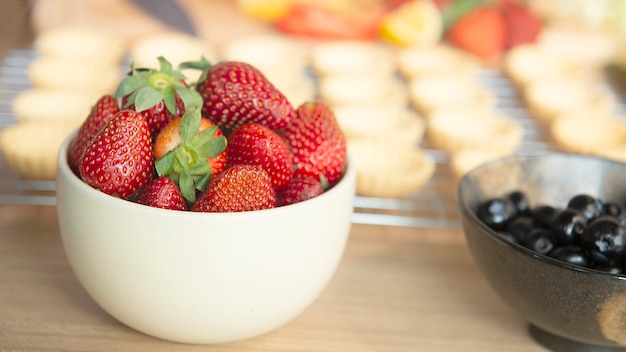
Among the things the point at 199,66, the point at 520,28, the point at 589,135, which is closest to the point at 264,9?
the point at 520,28

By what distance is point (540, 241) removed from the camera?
0.69 meters

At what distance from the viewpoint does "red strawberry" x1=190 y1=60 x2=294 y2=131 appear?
672 mm

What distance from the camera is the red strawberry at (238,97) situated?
2.20 ft

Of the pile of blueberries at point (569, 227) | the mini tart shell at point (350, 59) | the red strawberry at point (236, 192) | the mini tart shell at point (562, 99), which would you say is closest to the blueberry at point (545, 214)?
the pile of blueberries at point (569, 227)

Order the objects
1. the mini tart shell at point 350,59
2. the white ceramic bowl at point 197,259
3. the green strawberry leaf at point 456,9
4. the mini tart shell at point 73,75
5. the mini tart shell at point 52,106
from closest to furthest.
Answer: the white ceramic bowl at point 197,259
the mini tart shell at point 52,106
the mini tart shell at point 73,75
the mini tart shell at point 350,59
the green strawberry leaf at point 456,9

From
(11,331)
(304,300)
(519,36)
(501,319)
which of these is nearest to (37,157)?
(11,331)

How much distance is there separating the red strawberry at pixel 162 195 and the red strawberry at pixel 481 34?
1166 millimetres

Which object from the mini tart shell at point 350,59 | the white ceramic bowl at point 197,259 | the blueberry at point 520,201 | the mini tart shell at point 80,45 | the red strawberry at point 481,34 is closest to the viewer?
the white ceramic bowl at point 197,259

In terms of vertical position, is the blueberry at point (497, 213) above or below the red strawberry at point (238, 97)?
below

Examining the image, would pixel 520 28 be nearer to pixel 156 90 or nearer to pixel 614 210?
pixel 614 210

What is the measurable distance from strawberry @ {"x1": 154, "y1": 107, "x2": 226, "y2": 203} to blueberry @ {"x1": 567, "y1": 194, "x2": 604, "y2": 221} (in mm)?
359

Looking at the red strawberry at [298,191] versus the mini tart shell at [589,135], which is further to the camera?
the mini tart shell at [589,135]

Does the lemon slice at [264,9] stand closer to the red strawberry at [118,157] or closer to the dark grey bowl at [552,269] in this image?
the dark grey bowl at [552,269]

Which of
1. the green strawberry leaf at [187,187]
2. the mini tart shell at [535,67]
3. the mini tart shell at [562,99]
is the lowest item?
the mini tart shell at [535,67]
